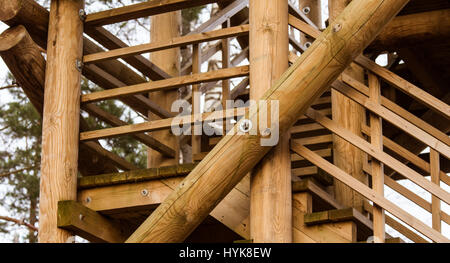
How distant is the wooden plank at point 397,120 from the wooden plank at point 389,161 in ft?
0.66

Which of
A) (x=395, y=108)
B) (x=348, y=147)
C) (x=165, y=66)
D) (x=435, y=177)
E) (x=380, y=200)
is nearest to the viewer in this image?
(x=380, y=200)

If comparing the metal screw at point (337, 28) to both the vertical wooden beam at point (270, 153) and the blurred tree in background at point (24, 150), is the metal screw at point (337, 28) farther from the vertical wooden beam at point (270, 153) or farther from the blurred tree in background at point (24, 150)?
the blurred tree in background at point (24, 150)

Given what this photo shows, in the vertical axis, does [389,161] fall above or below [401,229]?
above

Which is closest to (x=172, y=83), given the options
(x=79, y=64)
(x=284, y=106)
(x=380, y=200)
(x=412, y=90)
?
(x=79, y=64)

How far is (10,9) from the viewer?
22.8 feet

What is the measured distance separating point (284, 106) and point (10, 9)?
7.88 ft

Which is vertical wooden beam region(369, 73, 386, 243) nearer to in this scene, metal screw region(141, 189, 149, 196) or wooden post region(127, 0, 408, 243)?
wooden post region(127, 0, 408, 243)

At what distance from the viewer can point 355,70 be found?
24.0ft

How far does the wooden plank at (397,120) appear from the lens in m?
5.69

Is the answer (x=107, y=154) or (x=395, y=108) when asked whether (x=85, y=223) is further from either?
(x=395, y=108)

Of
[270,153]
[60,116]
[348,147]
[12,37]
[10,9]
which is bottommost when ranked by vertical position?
[270,153]

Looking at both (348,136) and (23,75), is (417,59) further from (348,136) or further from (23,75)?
(23,75)

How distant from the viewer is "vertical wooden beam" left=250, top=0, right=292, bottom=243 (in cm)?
578

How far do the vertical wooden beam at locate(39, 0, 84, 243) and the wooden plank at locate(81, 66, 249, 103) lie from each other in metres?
0.19
